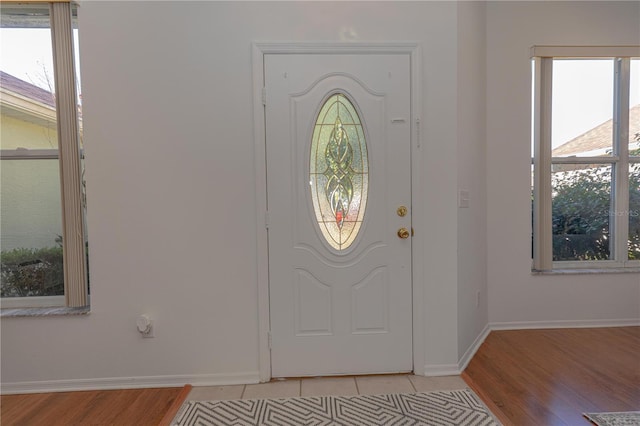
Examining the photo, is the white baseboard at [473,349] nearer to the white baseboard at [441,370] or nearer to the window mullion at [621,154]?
the white baseboard at [441,370]

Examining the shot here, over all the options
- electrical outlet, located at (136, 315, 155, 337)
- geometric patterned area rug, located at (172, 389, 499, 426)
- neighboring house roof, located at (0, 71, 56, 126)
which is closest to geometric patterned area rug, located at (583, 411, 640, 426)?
geometric patterned area rug, located at (172, 389, 499, 426)

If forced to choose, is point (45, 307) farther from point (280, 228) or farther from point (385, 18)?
point (385, 18)

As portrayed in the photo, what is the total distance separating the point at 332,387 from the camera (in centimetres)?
211

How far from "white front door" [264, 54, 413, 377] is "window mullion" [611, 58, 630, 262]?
2.27m

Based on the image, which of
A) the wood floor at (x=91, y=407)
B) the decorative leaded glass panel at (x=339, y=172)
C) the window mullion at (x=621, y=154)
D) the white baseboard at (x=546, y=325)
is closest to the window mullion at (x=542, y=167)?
the white baseboard at (x=546, y=325)

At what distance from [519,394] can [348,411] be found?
1038mm

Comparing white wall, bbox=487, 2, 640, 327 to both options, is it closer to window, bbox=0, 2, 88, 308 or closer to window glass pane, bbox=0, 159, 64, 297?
window, bbox=0, 2, 88, 308

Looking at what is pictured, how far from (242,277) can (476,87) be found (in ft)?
7.26

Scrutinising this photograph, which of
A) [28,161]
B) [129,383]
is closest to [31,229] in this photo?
[28,161]

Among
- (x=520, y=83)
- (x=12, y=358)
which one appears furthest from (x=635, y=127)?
(x=12, y=358)

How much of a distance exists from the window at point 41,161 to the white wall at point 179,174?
142 mm

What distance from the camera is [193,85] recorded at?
2.13 metres

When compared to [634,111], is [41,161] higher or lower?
lower

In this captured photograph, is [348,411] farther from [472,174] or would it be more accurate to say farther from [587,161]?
[587,161]
